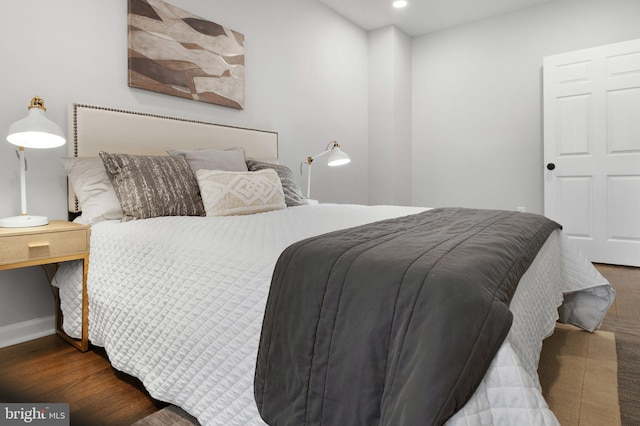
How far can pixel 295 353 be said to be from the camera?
0.96 meters

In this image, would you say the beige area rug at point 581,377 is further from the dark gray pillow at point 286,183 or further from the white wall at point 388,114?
the white wall at point 388,114

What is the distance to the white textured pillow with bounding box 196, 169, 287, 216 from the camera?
2.09m

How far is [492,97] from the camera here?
14.1 feet

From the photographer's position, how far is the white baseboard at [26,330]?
2002 mm

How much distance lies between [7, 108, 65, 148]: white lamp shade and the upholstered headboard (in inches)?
15.4

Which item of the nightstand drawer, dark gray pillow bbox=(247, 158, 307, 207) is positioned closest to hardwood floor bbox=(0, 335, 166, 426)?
the nightstand drawer

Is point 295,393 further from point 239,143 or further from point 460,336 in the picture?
point 239,143

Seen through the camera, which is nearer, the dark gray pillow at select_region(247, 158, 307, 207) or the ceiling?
the dark gray pillow at select_region(247, 158, 307, 207)

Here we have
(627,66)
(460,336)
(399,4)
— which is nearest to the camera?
(460,336)

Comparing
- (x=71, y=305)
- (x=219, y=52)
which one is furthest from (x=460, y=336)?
(x=219, y=52)

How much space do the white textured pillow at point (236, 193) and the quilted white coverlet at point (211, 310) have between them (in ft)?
0.95

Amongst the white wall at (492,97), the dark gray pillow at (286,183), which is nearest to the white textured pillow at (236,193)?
the dark gray pillow at (286,183)

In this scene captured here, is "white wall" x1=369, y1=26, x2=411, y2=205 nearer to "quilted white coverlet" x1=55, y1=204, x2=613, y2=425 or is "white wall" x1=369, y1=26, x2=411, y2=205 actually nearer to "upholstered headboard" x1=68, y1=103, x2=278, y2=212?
"upholstered headboard" x1=68, y1=103, x2=278, y2=212

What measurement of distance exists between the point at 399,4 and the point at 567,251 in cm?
299
